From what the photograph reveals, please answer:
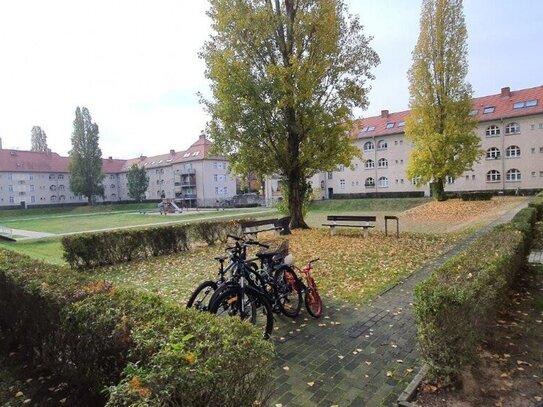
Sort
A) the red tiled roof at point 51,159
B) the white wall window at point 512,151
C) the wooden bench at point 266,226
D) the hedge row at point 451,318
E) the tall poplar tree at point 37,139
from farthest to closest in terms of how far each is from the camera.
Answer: the tall poplar tree at point 37,139 → the red tiled roof at point 51,159 → the white wall window at point 512,151 → the wooden bench at point 266,226 → the hedge row at point 451,318

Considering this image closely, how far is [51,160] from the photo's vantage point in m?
73.4

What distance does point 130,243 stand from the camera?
11.8m

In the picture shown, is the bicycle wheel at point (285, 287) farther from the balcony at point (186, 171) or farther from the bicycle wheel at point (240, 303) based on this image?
the balcony at point (186, 171)

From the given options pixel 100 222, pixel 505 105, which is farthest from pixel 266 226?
pixel 505 105

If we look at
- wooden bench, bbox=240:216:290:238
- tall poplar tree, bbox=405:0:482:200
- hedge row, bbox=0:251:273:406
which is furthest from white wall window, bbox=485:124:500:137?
hedge row, bbox=0:251:273:406

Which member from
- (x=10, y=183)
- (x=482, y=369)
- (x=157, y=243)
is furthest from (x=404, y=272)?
(x=10, y=183)

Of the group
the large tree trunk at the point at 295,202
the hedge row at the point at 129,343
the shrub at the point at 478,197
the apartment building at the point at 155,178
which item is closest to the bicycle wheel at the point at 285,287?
the hedge row at the point at 129,343

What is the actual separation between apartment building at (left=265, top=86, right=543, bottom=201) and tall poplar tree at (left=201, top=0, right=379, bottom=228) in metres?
15.0

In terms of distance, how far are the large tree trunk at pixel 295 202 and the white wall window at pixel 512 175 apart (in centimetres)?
3199

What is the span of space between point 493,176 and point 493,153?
8.55ft

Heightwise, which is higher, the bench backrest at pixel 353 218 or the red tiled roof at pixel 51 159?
the red tiled roof at pixel 51 159

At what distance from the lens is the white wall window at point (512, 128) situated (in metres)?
37.8

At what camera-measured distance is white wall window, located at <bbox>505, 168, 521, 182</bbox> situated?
124 ft

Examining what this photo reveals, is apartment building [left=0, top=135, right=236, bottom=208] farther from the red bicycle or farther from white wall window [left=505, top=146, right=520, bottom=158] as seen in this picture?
the red bicycle
